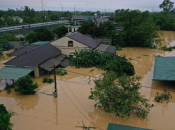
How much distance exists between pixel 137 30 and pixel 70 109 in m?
23.7

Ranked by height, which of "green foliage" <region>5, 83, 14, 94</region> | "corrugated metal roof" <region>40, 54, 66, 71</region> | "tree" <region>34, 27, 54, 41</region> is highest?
"tree" <region>34, 27, 54, 41</region>

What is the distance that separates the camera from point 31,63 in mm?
17875

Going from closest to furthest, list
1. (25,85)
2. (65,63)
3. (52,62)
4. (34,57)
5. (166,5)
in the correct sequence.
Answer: (25,85) → (34,57) → (52,62) → (65,63) → (166,5)

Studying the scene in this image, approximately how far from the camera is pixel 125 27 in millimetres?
34469

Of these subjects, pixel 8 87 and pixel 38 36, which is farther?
pixel 38 36

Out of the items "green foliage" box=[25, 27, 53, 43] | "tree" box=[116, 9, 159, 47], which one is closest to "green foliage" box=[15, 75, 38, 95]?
"green foliage" box=[25, 27, 53, 43]

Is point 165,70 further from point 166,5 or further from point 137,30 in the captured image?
point 166,5

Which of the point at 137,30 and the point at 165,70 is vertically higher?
the point at 137,30

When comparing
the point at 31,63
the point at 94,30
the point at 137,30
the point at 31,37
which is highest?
the point at 137,30

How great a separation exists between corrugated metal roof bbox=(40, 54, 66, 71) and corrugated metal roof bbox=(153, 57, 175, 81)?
10.6m

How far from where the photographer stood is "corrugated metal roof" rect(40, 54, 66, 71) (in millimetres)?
18547

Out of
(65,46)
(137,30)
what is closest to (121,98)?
(65,46)

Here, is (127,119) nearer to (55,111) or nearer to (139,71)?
(55,111)

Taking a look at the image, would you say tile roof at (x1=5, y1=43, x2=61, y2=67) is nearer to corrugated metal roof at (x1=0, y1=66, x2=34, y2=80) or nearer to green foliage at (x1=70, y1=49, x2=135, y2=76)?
corrugated metal roof at (x1=0, y1=66, x2=34, y2=80)
